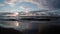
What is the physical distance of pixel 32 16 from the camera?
1236 mm

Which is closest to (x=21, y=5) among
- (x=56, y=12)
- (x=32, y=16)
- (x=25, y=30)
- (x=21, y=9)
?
(x=21, y=9)

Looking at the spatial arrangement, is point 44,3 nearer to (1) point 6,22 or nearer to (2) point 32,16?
(2) point 32,16

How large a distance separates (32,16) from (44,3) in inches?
7.7

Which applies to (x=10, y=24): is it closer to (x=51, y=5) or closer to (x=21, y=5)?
(x=21, y=5)

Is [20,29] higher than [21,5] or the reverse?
the reverse

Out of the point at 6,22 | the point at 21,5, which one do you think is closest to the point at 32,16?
the point at 21,5

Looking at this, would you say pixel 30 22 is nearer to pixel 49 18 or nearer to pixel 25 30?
pixel 25 30

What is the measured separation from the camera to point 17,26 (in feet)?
4.06

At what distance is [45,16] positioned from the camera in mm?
1229

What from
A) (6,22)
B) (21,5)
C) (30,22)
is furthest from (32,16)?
(6,22)

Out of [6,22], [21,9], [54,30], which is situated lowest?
[54,30]

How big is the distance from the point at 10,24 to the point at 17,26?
78mm

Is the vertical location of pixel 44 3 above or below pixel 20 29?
above

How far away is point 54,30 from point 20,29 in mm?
357
